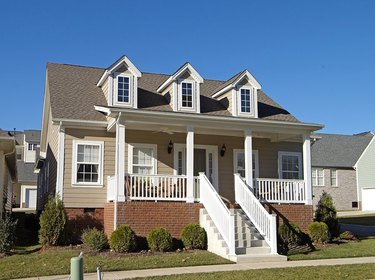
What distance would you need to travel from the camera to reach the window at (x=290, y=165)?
20547 millimetres

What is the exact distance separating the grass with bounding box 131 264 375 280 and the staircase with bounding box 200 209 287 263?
5.49 feet

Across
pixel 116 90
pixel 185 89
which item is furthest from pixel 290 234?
pixel 116 90

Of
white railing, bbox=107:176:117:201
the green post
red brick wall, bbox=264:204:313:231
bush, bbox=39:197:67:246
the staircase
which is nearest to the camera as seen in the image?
the green post

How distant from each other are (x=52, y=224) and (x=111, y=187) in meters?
2.40

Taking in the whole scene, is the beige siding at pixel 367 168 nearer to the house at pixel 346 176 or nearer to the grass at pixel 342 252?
the house at pixel 346 176

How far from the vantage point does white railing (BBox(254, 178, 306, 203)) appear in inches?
690

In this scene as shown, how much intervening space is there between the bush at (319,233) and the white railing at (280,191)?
4.35 feet

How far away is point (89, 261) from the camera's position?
12.8 meters

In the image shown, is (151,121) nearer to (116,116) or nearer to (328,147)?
(116,116)

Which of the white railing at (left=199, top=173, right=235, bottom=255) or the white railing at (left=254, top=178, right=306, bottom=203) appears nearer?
the white railing at (left=199, top=173, right=235, bottom=255)

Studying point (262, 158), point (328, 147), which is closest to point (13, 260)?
point (262, 158)

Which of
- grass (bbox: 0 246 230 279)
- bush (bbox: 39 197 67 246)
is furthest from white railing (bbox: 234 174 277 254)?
bush (bbox: 39 197 67 246)

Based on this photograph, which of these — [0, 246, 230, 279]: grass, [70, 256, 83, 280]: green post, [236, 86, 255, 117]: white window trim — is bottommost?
[0, 246, 230, 279]: grass

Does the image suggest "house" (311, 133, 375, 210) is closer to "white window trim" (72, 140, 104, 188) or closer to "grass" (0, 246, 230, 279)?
"white window trim" (72, 140, 104, 188)
